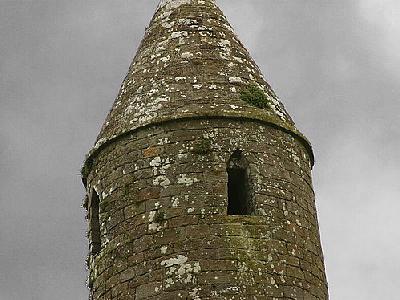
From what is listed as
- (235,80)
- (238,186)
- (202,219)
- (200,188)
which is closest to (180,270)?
(202,219)

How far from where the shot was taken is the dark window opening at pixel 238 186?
28.9 ft

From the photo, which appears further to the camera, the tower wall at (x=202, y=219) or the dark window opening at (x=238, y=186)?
the dark window opening at (x=238, y=186)

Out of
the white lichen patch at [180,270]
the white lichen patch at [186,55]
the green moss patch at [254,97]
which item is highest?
the white lichen patch at [186,55]

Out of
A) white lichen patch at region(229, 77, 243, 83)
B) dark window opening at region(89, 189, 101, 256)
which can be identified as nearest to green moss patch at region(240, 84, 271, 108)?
white lichen patch at region(229, 77, 243, 83)

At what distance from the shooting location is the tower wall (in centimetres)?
815

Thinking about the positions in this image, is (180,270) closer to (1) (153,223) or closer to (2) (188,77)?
(1) (153,223)

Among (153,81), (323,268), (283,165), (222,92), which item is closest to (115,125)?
(153,81)

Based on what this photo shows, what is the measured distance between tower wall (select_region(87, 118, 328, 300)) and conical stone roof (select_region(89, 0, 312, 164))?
0.48ft

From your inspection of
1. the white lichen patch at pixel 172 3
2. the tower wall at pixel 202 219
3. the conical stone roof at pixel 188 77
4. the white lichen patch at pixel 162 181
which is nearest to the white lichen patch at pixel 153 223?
the tower wall at pixel 202 219

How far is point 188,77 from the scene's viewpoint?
9.48 m

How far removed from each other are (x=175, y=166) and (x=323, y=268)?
202 cm

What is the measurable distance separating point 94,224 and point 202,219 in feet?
5.53

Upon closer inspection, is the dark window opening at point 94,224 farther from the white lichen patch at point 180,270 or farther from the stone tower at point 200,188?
the white lichen patch at point 180,270

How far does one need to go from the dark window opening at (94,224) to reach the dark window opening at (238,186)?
1.60 meters
